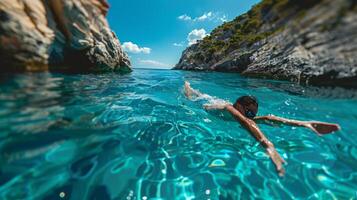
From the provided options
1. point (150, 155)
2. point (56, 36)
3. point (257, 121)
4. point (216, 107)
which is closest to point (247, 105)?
point (257, 121)

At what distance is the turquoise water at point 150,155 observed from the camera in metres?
2.76

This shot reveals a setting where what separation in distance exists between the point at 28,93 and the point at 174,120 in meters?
3.87

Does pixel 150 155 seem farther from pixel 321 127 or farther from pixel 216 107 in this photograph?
pixel 321 127

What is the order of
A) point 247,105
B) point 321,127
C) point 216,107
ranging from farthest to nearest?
1. point 216,107
2. point 247,105
3. point 321,127

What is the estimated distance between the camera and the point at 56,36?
11.6m

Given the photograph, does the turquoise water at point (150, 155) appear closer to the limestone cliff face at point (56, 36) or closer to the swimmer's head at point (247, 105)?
the swimmer's head at point (247, 105)

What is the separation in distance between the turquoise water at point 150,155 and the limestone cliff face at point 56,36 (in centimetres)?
452

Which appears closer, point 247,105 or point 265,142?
point 265,142

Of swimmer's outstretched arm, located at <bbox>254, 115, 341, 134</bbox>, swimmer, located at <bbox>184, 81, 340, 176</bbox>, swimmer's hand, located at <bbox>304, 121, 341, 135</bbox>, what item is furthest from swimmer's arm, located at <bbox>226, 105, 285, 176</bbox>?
swimmer's hand, located at <bbox>304, 121, 341, 135</bbox>

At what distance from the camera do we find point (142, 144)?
12.6 ft

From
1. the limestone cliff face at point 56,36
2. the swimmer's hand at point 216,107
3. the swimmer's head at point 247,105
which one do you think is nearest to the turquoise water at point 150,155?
the swimmer's hand at point 216,107

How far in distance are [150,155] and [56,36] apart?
10.9 m

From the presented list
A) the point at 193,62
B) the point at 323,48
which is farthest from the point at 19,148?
the point at 193,62

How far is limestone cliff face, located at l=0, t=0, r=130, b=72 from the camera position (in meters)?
9.02
